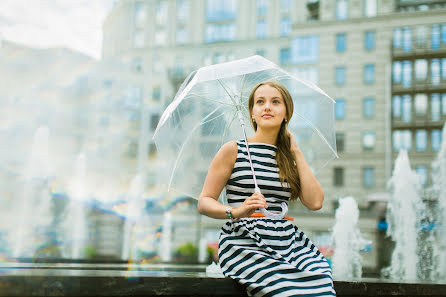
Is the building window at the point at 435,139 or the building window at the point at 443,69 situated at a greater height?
the building window at the point at 443,69

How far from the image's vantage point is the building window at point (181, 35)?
3155cm

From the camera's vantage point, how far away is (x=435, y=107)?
26.2 metres

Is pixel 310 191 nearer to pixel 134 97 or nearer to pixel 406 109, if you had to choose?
pixel 406 109

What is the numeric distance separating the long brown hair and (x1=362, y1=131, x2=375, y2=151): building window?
25.5 m

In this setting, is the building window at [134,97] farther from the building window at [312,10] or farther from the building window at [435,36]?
the building window at [435,36]

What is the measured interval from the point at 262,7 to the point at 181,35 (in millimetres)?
6085

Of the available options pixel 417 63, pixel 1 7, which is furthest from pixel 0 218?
pixel 417 63

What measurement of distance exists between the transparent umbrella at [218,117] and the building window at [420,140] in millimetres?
25404

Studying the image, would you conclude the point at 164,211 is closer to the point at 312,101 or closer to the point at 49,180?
the point at 49,180

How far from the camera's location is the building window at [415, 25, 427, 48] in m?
26.6

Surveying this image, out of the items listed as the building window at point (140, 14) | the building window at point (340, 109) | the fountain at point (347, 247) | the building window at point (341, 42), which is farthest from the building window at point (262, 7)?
the fountain at point (347, 247)

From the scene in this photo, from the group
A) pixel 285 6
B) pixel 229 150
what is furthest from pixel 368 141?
pixel 229 150

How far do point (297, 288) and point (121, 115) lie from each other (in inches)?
1270

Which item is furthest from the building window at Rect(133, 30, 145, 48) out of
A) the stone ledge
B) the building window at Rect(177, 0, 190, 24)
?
the stone ledge
